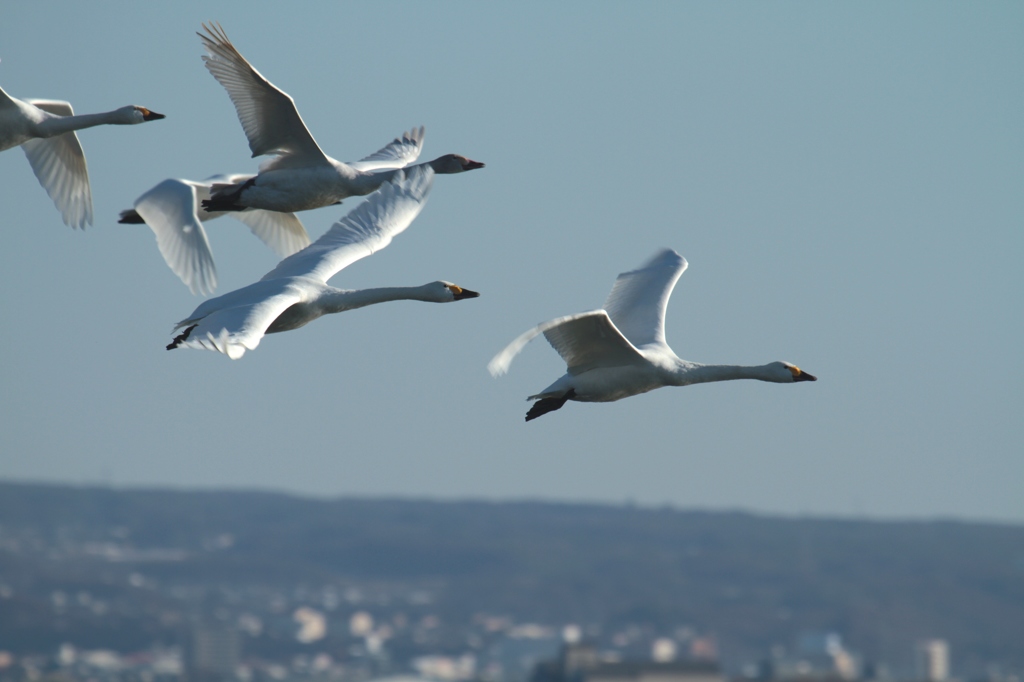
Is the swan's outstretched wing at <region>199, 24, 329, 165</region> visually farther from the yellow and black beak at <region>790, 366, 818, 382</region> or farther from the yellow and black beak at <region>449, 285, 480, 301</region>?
the yellow and black beak at <region>790, 366, 818, 382</region>

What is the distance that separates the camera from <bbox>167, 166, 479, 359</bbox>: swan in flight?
16.7 meters

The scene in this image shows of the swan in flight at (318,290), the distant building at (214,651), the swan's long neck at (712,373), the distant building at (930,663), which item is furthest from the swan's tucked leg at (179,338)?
the distant building at (214,651)

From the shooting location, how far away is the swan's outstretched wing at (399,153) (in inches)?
994

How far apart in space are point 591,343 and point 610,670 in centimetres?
4730

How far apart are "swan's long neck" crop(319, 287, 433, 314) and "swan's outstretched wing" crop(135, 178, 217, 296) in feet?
10.3

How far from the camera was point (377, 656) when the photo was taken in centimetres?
13788

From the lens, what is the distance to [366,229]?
2128 centimetres

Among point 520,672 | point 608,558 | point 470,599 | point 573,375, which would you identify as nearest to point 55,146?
point 573,375

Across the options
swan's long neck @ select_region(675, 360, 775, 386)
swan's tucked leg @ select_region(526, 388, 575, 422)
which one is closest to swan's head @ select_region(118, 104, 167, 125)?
swan's tucked leg @ select_region(526, 388, 575, 422)

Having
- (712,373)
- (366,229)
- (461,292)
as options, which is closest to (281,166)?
(366,229)

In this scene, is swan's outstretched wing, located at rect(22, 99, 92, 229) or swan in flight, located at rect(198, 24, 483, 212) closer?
swan in flight, located at rect(198, 24, 483, 212)

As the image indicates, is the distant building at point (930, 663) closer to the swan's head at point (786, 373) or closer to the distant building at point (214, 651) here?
the distant building at point (214, 651)

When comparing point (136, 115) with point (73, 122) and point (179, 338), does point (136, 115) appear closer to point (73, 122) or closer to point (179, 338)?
point (73, 122)

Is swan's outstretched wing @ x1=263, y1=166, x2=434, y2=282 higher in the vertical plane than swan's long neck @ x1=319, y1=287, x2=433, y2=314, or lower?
higher
